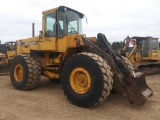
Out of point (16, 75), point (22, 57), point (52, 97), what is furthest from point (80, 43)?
point (16, 75)

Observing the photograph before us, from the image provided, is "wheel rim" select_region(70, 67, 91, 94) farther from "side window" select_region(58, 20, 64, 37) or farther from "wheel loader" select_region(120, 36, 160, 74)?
"wheel loader" select_region(120, 36, 160, 74)

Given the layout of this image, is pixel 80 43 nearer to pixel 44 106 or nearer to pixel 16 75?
pixel 44 106

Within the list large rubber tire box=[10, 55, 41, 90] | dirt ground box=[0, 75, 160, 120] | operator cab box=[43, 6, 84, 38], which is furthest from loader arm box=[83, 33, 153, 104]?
large rubber tire box=[10, 55, 41, 90]

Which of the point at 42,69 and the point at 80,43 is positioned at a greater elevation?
the point at 80,43

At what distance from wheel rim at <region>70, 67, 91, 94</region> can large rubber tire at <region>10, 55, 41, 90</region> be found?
1.98 meters

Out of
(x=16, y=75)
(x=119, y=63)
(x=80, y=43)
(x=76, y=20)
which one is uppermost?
(x=76, y=20)

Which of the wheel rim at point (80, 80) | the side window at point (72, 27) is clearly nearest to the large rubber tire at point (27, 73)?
the side window at point (72, 27)

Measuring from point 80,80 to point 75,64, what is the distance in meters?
0.43

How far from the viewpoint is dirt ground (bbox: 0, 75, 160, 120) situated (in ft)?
18.0

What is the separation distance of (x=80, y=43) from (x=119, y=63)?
1225mm

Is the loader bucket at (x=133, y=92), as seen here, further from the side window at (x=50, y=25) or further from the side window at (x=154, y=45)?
the side window at (x=154, y=45)

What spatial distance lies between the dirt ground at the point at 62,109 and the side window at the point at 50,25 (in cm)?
199

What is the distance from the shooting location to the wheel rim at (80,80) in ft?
20.3

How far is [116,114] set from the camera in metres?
5.71
